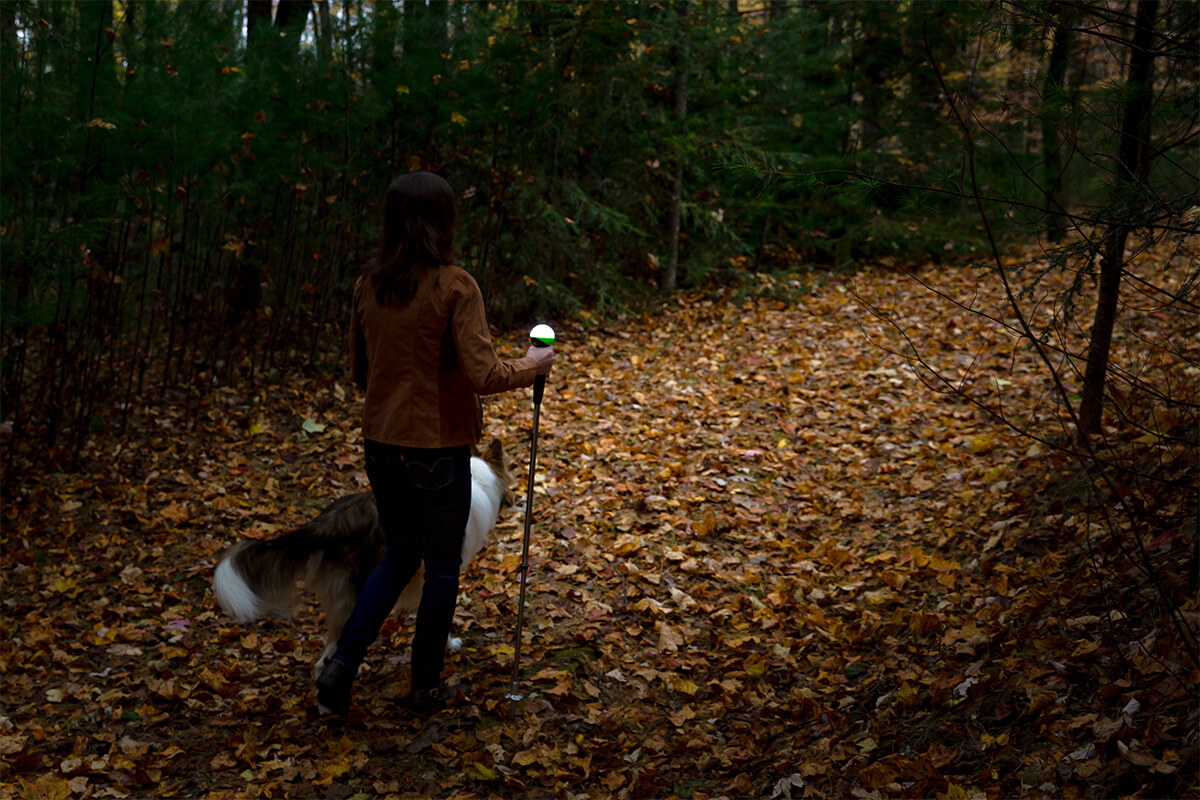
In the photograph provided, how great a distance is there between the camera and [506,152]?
33.1 feet

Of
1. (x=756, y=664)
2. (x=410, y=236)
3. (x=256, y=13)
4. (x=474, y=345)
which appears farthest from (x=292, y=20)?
(x=756, y=664)

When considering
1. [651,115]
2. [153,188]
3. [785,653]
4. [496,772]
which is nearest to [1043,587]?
[785,653]

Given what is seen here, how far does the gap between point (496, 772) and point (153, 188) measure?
16.9ft

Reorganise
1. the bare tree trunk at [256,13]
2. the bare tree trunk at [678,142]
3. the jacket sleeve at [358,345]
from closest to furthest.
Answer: the jacket sleeve at [358,345], the bare tree trunk at [256,13], the bare tree trunk at [678,142]

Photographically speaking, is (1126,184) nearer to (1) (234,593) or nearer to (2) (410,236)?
(2) (410,236)

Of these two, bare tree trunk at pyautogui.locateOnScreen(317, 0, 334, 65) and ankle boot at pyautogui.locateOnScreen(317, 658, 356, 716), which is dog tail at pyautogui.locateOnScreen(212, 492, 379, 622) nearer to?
ankle boot at pyautogui.locateOnScreen(317, 658, 356, 716)

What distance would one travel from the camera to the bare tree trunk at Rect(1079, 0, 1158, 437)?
2.83m

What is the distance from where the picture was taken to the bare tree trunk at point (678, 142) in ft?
35.8

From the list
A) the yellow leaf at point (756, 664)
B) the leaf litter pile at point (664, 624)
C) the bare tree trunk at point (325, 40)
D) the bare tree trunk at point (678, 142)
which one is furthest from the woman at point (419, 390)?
the bare tree trunk at point (678, 142)

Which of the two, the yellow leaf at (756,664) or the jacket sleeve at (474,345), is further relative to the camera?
the yellow leaf at (756,664)

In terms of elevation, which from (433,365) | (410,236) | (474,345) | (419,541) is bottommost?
(419,541)

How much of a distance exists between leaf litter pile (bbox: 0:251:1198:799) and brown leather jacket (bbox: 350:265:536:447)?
142cm

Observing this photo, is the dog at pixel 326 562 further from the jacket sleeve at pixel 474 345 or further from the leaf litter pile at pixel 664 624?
the jacket sleeve at pixel 474 345

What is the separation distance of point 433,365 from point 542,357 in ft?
1.53
